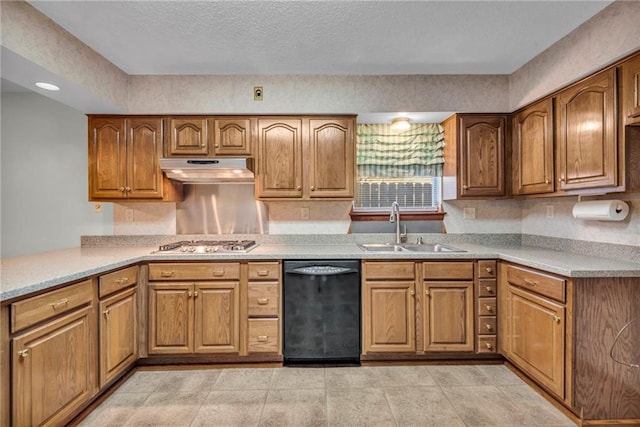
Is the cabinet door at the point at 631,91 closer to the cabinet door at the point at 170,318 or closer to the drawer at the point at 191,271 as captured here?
the drawer at the point at 191,271

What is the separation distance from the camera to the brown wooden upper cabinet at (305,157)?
9.27 ft

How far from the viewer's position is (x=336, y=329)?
251 cm

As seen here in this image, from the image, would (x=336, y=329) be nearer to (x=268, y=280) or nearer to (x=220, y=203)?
(x=268, y=280)

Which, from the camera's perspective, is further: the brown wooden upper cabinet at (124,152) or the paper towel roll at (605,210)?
the brown wooden upper cabinet at (124,152)

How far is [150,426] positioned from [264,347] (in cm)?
88

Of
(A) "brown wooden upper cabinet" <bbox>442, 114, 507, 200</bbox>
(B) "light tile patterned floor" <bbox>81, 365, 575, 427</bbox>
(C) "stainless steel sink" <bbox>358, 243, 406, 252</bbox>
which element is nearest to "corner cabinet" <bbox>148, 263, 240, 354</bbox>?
(B) "light tile patterned floor" <bbox>81, 365, 575, 427</bbox>

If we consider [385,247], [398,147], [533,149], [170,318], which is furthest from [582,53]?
[170,318]

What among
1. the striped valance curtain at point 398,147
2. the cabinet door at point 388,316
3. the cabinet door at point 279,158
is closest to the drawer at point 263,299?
the cabinet door at point 388,316

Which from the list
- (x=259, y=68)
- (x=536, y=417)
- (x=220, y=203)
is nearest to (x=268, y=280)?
(x=220, y=203)

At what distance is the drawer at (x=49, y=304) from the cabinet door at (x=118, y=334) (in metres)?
0.20

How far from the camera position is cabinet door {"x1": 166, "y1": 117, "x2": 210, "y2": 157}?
2.80 metres

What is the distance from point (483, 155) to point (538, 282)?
125 centimetres

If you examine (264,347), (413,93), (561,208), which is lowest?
(264,347)

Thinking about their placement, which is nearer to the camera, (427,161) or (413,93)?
(413,93)
